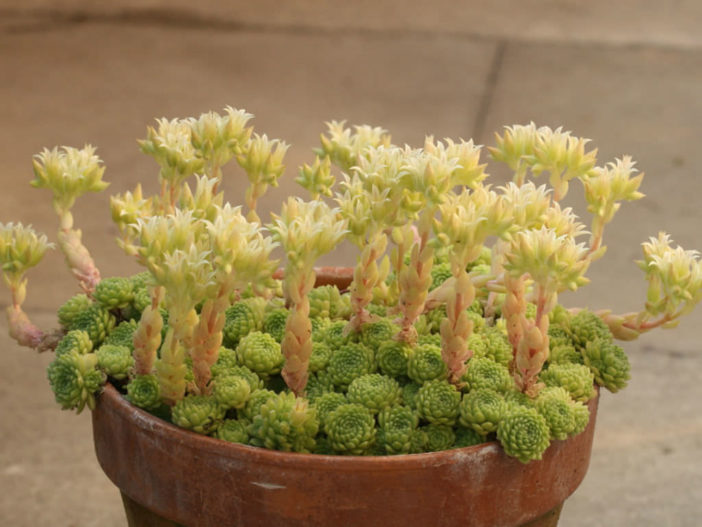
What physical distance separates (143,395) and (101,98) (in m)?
2.60

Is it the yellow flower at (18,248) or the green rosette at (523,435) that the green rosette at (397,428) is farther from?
the yellow flower at (18,248)

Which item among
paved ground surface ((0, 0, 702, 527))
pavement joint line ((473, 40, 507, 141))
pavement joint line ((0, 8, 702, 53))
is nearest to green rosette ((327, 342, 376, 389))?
paved ground surface ((0, 0, 702, 527))

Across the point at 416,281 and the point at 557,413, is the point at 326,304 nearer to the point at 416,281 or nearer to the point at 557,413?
the point at 416,281

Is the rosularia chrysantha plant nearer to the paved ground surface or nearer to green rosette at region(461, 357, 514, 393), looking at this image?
green rosette at region(461, 357, 514, 393)

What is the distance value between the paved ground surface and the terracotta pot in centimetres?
85


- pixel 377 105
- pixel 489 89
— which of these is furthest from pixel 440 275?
pixel 489 89

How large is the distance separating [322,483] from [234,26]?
335 centimetres

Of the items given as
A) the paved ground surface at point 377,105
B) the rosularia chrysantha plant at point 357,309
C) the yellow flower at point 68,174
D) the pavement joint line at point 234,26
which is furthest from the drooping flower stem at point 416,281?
the pavement joint line at point 234,26

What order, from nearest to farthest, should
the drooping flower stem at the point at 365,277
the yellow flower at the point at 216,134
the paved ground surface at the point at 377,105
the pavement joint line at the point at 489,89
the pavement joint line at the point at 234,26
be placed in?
the drooping flower stem at the point at 365,277, the yellow flower at the point at 216,134, the paved ground surface at the point at 377,105, the pavement joint line at the point at 489,89, the pavement joint line at the point at 234,26

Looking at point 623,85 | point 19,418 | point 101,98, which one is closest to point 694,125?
point 623,85

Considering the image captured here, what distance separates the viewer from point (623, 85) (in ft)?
12.1

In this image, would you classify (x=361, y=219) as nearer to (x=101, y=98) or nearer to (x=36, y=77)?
(x=101, y=98)

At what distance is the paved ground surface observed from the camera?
1921mm

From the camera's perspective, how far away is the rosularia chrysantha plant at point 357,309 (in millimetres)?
898
